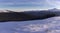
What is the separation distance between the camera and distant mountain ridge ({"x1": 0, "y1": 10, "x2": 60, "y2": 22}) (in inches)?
73.1

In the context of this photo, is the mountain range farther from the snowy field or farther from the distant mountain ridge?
the snowy field

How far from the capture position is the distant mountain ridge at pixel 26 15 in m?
1.86

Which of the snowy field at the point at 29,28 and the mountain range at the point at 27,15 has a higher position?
the mountain range at the point at 27,15

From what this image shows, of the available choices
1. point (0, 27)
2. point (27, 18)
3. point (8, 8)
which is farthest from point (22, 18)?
point (0, 27)

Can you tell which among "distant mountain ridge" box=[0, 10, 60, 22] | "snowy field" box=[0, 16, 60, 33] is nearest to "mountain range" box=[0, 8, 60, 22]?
"distant mountain ridge" box=[0, 10, 60, 22]

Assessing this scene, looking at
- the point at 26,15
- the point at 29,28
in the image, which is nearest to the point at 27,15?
the point at 26,15

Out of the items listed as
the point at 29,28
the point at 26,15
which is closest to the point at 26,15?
the point at 26,15

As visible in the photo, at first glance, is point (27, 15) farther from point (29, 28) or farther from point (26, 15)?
point (29, 28)

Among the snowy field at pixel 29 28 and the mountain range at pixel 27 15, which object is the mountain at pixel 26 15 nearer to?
the mountain range at pixel 27 15

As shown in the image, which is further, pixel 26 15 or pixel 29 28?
pixel 26 15

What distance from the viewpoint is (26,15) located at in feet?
6.20

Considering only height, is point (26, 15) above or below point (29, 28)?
above

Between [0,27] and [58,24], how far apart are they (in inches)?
26.0

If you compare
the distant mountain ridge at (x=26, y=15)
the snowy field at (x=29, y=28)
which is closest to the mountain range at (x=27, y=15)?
the distant mountain ridge at (x=26, y=15)
